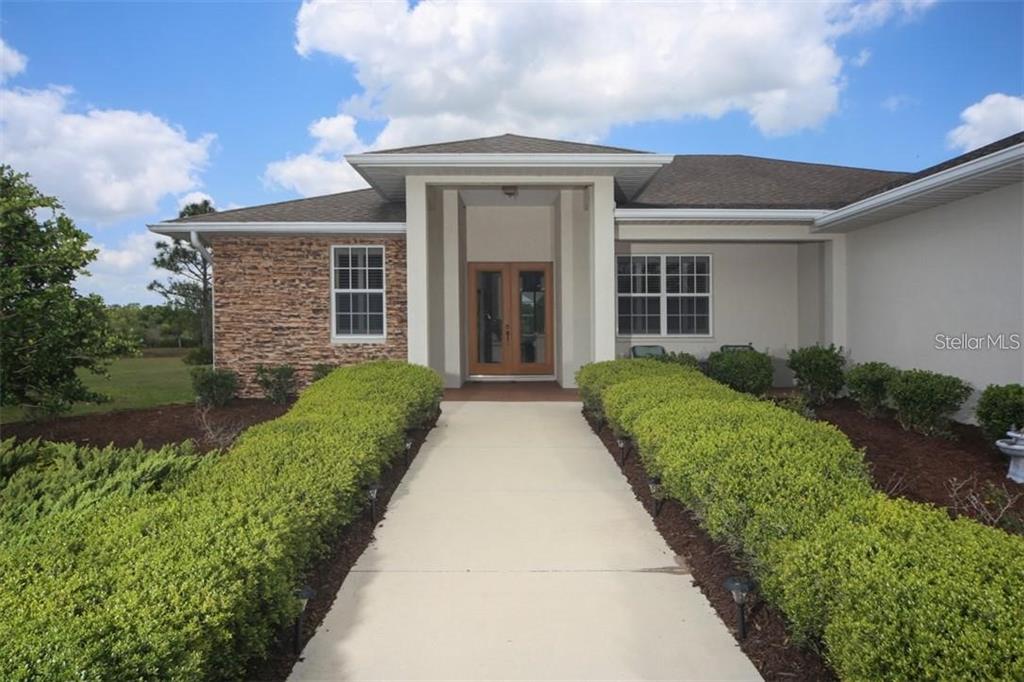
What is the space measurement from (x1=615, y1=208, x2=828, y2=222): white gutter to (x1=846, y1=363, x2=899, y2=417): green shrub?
114 inches

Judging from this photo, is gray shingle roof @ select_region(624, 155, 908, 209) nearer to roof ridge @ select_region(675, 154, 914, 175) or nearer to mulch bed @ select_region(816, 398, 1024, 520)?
roof ridge @ select_region(675, 154, 914, 175)

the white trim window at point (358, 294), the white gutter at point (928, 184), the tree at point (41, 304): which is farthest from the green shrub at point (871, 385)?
the tree at point (41, 304)

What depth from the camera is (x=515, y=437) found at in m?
8.25

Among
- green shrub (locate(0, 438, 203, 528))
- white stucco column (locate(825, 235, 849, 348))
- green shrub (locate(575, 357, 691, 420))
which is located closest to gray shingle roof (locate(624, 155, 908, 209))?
white stucco column (locate(825, 235, 849, 348))

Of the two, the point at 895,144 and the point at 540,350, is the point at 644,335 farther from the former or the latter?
the point at 895,144

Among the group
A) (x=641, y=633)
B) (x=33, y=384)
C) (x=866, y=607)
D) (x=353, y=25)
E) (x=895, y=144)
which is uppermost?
(x=353, y=25)

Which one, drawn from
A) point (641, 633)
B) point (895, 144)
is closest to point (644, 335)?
point (895, 144)

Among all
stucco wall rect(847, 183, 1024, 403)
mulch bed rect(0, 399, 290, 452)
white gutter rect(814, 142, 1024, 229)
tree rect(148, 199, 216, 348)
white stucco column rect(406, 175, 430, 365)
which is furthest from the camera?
tree rect(148, 199, 216, 348)

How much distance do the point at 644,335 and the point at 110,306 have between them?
31.3 feet

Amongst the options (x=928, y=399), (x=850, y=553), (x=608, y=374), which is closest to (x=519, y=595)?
(x=850, y=553)

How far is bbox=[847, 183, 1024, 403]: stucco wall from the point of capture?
25.8 ft

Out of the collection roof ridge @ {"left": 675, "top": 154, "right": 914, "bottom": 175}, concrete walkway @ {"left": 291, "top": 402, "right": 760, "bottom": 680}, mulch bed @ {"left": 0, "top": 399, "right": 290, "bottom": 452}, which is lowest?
concrete walkway @ {"left": 291, "top": 402, "right": 760, "bottom": 680}

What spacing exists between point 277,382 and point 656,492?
805cm

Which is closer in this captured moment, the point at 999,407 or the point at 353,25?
the point at 999,407
